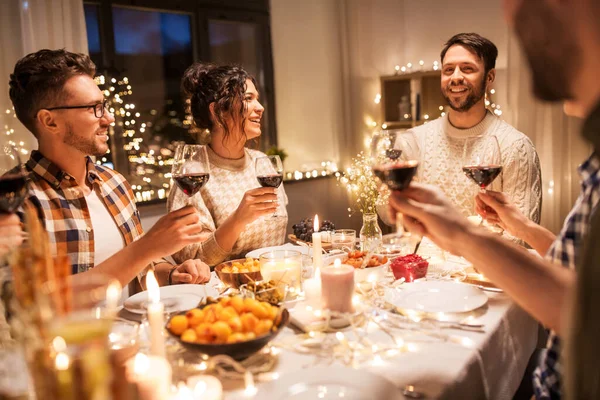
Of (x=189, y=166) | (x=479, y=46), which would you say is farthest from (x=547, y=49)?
(x=479, y=46)

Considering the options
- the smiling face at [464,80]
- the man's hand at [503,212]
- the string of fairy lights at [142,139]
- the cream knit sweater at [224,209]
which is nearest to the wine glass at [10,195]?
the cream knit sweater at [224,209]

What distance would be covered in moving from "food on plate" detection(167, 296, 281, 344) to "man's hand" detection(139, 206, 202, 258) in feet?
1.24

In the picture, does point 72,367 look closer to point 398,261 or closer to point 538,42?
point 538,42

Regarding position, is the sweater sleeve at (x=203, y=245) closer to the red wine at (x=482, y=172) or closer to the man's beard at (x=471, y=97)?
the red wine at (x=482, y=172)

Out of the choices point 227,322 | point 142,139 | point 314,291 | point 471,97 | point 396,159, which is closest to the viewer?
point 227,322

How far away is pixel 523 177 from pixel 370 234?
41.1 inches

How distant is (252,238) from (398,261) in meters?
0.91

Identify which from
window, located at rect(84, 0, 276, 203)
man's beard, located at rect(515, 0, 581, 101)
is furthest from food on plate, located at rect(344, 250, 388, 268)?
window, located at rect(84, 0, 276, 203)

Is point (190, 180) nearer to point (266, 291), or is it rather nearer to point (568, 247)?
point (266, 291)

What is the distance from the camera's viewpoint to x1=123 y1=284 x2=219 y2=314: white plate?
134 cm

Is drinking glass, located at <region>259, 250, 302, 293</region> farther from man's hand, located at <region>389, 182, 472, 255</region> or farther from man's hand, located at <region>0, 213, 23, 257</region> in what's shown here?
man's hand, located at <region>0, 213, 23, 257</region>

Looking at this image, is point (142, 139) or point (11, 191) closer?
point (11, 191)

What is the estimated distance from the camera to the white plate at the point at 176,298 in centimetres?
134

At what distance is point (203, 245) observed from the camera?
2.06 meters
